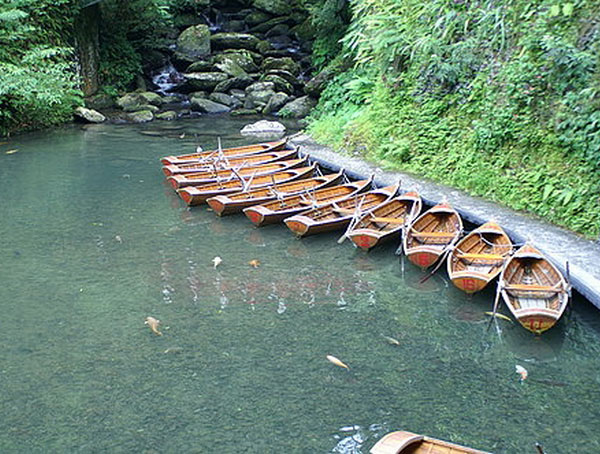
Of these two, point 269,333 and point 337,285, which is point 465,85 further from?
point 269,333

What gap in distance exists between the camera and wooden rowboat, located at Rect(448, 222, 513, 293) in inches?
271

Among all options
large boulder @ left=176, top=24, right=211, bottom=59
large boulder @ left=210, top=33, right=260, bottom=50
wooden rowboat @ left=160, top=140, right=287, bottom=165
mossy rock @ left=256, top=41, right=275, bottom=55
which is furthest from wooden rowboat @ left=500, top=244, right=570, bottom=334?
large boulder @ left=176, top=24, right=211, bottom=59

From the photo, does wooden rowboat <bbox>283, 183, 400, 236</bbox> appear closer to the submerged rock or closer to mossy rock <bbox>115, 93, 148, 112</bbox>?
the submerged rock

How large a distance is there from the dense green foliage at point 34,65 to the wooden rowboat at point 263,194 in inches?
351

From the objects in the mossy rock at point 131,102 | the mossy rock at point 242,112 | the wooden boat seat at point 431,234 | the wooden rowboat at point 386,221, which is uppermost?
the wooden boat seat at point 431,234

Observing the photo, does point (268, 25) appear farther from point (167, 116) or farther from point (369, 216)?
point (369, 216)

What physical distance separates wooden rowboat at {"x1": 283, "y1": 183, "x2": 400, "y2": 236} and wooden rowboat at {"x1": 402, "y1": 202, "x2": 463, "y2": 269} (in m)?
0.95

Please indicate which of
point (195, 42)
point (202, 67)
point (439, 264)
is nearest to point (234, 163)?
point (439, 264)

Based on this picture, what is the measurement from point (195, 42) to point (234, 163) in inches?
629

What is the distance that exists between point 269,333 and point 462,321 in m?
2.19

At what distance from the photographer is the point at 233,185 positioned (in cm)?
1148

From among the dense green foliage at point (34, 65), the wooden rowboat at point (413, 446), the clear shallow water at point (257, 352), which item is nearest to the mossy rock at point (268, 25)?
the dense green foliage at point (34, 65)

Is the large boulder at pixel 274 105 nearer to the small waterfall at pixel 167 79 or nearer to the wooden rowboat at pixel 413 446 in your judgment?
the small waterfall at pixel 167 79

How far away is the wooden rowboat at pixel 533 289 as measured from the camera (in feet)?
19.7
